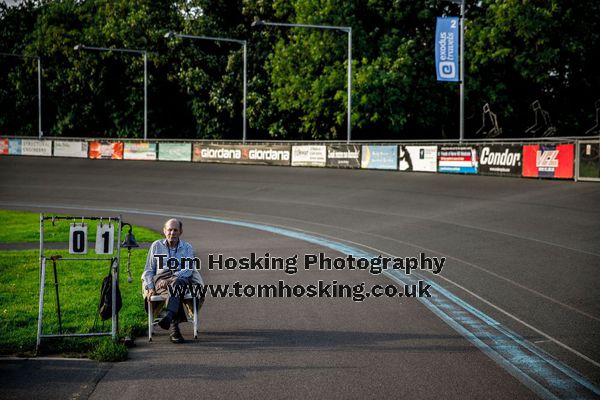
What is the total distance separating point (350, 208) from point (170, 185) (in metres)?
12.3

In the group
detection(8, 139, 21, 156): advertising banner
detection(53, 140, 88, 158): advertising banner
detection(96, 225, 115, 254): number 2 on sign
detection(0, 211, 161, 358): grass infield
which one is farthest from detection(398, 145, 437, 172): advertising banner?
detection(8, 139, 21, 156): advertising banner

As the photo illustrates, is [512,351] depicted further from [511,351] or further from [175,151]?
[175,151]

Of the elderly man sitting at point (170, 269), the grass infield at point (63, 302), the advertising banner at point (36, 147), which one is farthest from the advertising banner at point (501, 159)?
the advertising banner at point (36, 147)

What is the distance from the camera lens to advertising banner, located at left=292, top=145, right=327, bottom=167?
37.1m

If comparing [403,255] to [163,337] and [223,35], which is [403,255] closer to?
[163,337]

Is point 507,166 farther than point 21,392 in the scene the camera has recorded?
Yes

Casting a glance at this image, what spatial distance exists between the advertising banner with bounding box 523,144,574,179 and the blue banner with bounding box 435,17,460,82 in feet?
24.1

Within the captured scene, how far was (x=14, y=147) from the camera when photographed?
50000mm

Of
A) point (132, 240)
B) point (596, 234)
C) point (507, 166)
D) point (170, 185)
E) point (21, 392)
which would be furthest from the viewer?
point (170, 185)

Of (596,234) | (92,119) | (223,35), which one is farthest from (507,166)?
(92,119)

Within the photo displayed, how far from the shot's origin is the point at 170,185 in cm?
3581

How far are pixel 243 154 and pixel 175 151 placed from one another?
4.81m

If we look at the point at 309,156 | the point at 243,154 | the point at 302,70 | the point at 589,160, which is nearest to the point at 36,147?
the point at 243,154

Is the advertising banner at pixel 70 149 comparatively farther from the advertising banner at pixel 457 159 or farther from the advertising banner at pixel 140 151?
the advertising banner at pixel 457 159
